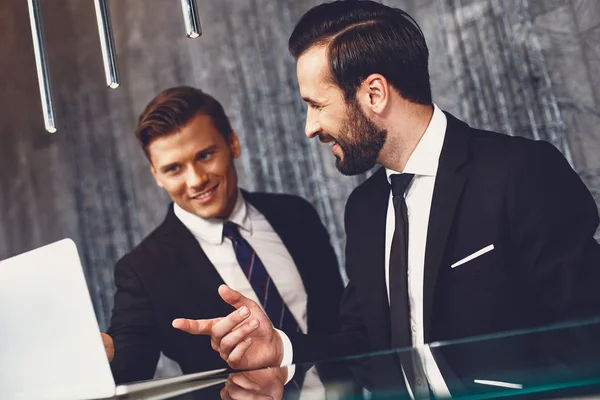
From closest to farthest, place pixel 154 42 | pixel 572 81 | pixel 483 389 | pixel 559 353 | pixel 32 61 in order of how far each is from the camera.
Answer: pixel 483 389
pixel 559 353
pixel 572 81
pixel 154 42
pixel 32 61

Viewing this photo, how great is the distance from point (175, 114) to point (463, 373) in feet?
7.38

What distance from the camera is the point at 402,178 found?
2.03 meters

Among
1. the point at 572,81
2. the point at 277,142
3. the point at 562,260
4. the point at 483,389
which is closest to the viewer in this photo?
the point at 483,389

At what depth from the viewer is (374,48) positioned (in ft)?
6.95

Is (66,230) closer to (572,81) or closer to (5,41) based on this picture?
(5,41)

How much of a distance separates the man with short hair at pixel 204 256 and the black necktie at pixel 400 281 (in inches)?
29.3

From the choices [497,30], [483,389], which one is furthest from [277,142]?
[483,389]

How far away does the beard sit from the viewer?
2.12 meters

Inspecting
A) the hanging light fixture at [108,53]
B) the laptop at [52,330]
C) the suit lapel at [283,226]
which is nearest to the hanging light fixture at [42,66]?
the hanging light fixture at [108,53]

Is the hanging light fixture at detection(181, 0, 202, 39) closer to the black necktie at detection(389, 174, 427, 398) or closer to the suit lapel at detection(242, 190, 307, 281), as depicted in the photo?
the black necktie at detection(389, 174, 427, 398)

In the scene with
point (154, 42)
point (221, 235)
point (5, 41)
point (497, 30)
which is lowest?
point (221, 235)

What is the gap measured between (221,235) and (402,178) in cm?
98

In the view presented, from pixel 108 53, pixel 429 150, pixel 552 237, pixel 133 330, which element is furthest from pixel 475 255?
pixel 133 330

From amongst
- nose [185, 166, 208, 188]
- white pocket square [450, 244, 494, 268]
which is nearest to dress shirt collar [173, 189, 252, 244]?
nose [185, 166, 208, 188]
